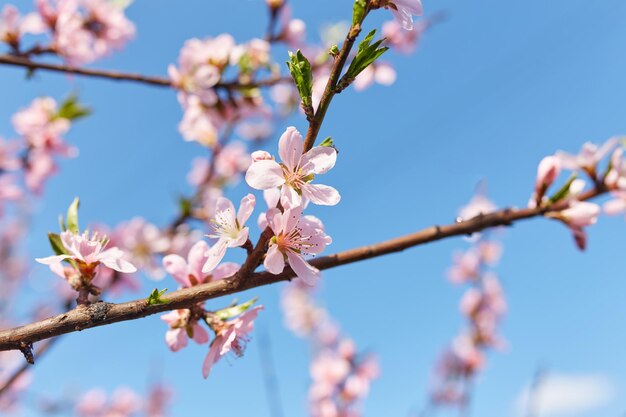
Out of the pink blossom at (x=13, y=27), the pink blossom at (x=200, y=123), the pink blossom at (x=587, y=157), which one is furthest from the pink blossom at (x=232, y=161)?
the pink blossom at (x=587, y=157)

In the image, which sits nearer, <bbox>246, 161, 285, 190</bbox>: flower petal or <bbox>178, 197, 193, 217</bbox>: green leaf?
<bbox>246, 161, 285, 190</bbox>: flower petal

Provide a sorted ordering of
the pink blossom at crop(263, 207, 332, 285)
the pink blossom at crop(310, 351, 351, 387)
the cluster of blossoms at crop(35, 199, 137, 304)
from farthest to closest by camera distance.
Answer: the pink blossom at crop(310, 351, 351, 387)
the cluster of blossoms at crop(35, 199, 137, 304)
the pink blossom at crop(263, 207, 332, 285)

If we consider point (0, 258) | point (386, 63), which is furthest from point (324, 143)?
point (0, 258)

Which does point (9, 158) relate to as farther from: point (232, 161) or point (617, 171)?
point (617, 171)

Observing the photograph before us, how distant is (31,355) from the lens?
3.77 feet

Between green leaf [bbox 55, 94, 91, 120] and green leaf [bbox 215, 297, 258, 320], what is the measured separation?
2.76 m

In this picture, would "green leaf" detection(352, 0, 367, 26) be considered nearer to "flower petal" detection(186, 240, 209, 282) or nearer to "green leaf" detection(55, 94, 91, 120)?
"flower petal" detection(186, 240, 209, 282)

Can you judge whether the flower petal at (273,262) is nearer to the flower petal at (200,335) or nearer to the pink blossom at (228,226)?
the pink blossom at (228,226)

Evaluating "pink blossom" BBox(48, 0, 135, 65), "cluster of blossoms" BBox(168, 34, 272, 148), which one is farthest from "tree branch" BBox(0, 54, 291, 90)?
"pink blossom" BBox(48, 0, 135, 65)

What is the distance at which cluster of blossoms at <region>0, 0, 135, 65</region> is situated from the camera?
9.89 ft

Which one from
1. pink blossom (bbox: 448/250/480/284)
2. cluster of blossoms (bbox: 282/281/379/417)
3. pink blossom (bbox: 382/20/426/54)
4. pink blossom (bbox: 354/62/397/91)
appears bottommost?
cluster of blossoms (bbox: 282/281/379/417)

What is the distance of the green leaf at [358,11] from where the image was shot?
1.10m

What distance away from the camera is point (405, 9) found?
126 cm

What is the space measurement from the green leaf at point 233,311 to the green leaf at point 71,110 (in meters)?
2.76
